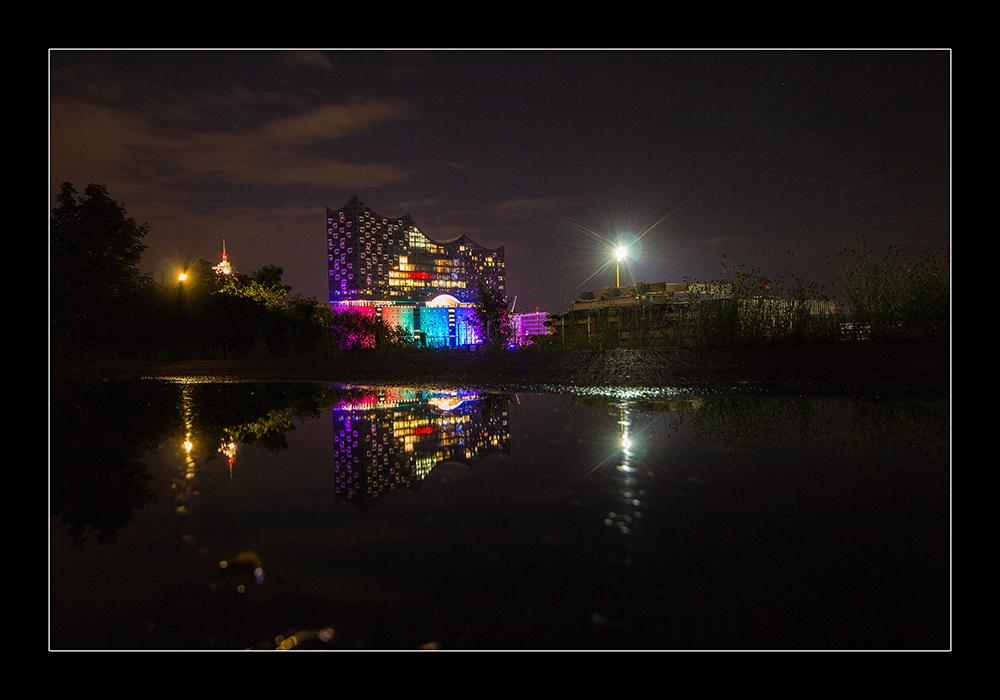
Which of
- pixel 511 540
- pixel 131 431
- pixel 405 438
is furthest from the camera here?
pixel 131 431

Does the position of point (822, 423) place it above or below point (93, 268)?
below

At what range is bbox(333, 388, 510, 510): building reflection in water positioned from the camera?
2.27 metres

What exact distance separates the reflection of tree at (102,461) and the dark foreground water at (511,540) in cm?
2

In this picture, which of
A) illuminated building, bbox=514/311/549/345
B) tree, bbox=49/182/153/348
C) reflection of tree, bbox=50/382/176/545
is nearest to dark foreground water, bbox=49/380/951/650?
reflection of tree, bbox=50/382/176/545

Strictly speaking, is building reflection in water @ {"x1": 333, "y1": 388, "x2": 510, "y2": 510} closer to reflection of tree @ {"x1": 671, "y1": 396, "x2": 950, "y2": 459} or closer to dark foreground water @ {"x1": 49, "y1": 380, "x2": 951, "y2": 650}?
dark foreground water @ {"x1": 49, "y1": 380, "x2": 951, "y2": 650}

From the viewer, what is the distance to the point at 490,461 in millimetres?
2559

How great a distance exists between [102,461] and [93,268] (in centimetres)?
2019

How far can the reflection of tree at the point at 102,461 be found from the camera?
187 cm

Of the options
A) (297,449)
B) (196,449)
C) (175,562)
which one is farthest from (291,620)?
(196,449)

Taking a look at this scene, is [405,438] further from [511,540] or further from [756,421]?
[756,421]

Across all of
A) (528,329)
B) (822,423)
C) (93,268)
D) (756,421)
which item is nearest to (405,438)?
(756,421)

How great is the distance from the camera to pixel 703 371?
638 centimetres

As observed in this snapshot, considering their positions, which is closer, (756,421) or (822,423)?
(822,423)

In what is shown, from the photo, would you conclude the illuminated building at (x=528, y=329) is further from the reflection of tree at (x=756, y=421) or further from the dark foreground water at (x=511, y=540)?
the dark foreground water at (x=511, y=540)
